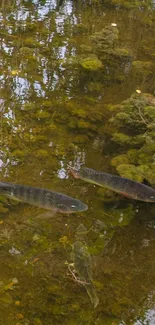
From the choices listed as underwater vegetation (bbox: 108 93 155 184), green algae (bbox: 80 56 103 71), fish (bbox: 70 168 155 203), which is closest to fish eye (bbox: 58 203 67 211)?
fish (bbox: 70 168 155 203)

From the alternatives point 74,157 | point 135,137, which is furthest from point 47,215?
point 135,137

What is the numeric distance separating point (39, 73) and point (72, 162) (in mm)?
2372

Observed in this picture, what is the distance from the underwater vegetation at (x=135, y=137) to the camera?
210 inches

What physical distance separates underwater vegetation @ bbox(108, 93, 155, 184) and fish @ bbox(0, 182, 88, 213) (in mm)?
877

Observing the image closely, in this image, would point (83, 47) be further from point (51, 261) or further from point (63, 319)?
point (63, 319)

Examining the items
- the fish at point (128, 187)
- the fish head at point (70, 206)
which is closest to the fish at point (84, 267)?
the fish head at point (70, 206)

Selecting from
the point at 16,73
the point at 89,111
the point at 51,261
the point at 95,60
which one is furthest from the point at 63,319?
the point at 95,60

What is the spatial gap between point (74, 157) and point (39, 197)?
4.94 ft

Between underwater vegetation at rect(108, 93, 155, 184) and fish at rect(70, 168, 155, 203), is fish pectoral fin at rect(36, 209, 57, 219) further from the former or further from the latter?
underwater vegetation at rect(108, 93, 155, 184)

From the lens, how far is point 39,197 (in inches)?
182

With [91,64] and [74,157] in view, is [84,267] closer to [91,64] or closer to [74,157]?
[74,157]

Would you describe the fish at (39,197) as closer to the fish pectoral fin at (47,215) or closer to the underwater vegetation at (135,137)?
the fish pectoral fin at (47,215)

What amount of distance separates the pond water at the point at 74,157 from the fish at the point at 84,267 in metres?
0.01

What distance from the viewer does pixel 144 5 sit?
38.4 ft
